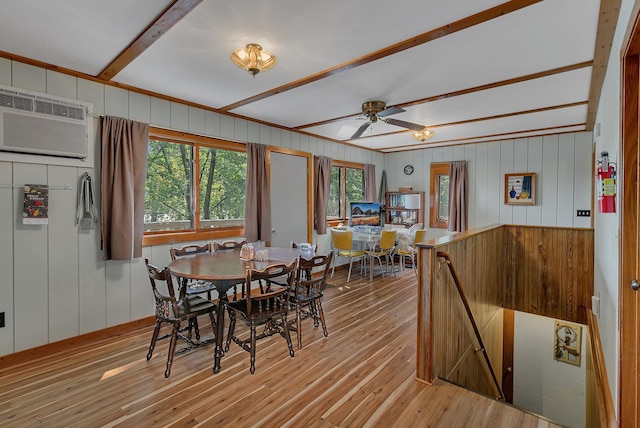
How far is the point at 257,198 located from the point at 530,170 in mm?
4920

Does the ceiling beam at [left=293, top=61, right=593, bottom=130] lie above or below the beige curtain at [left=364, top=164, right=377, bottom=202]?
above

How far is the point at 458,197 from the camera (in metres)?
6.37

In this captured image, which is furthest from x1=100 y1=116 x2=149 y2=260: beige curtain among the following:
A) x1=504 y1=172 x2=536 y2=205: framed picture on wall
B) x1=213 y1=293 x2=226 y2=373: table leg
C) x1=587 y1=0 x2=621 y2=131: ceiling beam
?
x1=504 y1=172 x2=536 y2=205: framed picture on wall

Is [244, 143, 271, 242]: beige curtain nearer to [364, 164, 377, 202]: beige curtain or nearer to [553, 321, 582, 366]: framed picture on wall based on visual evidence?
[364, 164, 377, 202]: beige curtain

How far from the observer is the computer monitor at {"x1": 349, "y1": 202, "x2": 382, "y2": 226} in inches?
247

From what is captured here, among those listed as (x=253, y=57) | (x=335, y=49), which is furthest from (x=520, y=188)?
(x=253, y=57)

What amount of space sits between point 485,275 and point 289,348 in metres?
2.51

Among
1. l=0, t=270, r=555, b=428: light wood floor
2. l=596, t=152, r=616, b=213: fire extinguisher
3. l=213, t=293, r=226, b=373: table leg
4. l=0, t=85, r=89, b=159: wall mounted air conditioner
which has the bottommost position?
l=0, t=270, r=555, b=428: light wood floor

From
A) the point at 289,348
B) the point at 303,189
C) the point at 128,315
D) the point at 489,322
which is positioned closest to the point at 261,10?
the point at 289,348

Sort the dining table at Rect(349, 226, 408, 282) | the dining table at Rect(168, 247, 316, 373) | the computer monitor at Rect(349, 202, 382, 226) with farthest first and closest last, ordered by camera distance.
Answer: the computer monitor at Rect(349, 202, 382, 226) < the dining table at Rect(349, 226, 408, 282) < the dining table at Rect(168, 247, 316, 373)

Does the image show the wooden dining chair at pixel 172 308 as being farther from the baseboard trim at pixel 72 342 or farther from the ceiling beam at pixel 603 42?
the ceiling beam at pixel 603 42

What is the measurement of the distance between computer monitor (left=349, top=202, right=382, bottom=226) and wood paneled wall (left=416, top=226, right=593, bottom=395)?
2509 mm

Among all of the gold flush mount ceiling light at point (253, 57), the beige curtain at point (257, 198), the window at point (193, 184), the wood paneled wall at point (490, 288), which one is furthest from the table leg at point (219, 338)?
the gold flush mount ceiling light at point (253, 57)

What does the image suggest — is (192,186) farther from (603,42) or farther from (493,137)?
(493,137)
